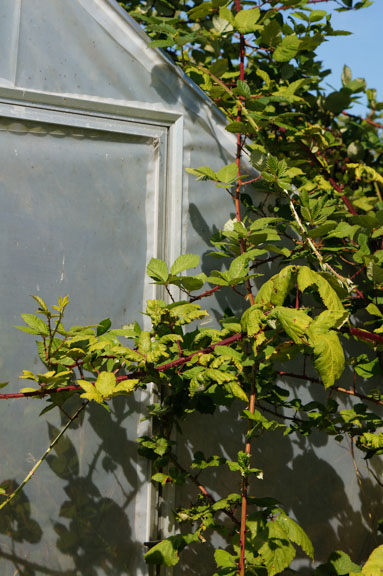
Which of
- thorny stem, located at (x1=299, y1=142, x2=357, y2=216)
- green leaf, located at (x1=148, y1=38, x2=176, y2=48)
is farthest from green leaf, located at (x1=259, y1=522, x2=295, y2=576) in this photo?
green leaf, located at (x1=148, y1=38, x2=176, y2=48)

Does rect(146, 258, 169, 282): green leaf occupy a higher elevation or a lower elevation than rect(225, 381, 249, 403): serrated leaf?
higher

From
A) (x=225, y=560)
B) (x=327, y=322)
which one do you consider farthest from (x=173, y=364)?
(x=225, y=560)

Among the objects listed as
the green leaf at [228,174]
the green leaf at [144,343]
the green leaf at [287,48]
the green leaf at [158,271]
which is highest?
the green leaf at [287,48]

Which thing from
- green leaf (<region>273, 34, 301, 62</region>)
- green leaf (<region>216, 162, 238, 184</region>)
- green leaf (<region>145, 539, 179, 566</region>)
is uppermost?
green leaf (<region>273, 34, 301, 62</region>)

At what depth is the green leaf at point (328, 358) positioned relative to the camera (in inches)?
51.9

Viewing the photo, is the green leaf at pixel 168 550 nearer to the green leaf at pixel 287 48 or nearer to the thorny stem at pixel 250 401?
the thorny stem at pixel 250 401

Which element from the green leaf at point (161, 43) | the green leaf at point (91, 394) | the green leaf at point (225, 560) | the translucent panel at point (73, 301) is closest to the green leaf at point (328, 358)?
the green leaf at point (91, 394)

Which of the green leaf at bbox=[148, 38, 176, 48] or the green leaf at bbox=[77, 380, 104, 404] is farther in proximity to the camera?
the green leaf at bbox=[148, 38, 176, 48]

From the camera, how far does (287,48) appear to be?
2123mm

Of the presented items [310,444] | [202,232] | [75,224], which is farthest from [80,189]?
[310,444]

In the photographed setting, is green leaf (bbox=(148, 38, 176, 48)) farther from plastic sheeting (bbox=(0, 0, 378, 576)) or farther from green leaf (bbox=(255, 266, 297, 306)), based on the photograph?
green leaf (bbox=(255, 266, 297, 306))

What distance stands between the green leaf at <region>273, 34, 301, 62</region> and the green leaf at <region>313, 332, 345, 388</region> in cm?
121

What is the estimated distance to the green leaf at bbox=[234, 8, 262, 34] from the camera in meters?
2.01

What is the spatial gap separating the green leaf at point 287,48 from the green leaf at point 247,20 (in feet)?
0.43
